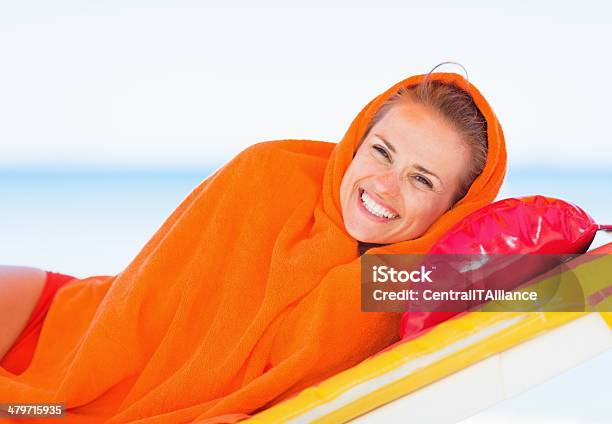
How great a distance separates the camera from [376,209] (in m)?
1.94

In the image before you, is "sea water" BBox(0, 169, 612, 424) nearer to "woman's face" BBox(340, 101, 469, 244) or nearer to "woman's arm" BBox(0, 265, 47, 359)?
"woman's face" BBox(340, 101, 469, 244)

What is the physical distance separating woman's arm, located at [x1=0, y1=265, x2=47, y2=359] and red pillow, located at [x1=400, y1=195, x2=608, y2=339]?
102 centimetres

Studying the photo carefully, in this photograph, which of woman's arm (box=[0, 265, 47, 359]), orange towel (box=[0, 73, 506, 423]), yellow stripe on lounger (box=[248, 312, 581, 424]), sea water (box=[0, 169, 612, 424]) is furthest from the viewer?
sea water (box=[0, 169, 612, 424])

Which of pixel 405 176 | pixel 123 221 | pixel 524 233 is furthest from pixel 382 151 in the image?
pixel 123 221

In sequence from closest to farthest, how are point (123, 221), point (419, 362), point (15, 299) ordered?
point (419, 362)
point (15, 299)
point (123, 221)

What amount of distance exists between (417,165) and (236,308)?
513mm

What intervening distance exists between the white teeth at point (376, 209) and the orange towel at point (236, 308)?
72 millimetres

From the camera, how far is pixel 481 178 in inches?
76.4

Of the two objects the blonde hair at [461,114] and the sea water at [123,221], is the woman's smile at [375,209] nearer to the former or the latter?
the blonde hair at [461,114]

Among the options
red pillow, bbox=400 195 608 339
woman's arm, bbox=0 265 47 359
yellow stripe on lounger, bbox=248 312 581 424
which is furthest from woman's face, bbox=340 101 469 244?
woman's arm, bbox=0 265 47 359

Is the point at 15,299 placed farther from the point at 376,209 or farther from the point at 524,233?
the point at 524,233

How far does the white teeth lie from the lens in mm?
1927

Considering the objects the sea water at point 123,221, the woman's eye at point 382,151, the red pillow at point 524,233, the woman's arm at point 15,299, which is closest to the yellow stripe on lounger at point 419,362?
the red pillow at point 524,233

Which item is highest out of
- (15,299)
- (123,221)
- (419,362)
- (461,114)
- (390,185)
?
(123,221)
